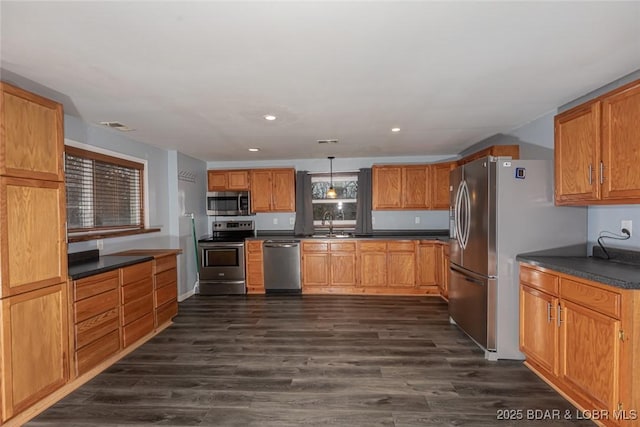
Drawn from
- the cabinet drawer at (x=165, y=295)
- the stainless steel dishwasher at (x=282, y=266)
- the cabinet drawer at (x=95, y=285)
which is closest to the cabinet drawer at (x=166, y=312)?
the cabinet drawer at (x=165, y=295)

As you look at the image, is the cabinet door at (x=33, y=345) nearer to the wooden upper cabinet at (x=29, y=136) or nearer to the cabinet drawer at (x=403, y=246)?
the wooden upper cabinet at (x=29, y=136)

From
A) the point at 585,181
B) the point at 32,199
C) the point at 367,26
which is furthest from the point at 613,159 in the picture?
the point at 32,199

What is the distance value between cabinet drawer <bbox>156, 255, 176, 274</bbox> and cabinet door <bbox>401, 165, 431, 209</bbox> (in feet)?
12.1

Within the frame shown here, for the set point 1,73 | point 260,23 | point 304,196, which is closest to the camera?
point 260,23

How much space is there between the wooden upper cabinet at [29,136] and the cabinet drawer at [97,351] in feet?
4.58

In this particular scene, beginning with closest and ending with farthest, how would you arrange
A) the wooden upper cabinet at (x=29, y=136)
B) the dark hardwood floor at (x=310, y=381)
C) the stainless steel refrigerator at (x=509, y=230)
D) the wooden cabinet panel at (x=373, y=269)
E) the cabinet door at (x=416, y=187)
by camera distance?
the wooden upper cabinet at (x=29, y=136) → the dark hardwood floor at (x=310, y=381) → the stainless steel refrigerator at (x=509, y=230) → the wooden cabinet panel at (x=373, y=269) → the cabinet door at (x=416, y=187)

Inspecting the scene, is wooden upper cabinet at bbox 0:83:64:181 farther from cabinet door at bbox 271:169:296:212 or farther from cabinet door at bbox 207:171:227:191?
cabinet door at bbox 271:169:296:212

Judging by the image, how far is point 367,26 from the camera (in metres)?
1.59

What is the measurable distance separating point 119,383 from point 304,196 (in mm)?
3865

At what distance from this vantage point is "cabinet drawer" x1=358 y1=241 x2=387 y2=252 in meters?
5.05

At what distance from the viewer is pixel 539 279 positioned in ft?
8.14

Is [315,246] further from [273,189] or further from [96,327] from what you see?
[96,327]

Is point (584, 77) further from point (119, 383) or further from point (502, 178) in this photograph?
point (119, 383)

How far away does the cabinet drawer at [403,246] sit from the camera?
5.00 metres
